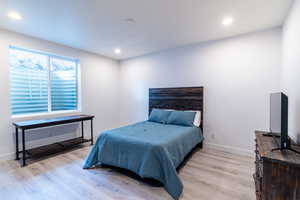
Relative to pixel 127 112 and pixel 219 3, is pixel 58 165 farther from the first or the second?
pixel 219 3

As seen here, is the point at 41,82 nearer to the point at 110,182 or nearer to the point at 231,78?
the point at 110,182

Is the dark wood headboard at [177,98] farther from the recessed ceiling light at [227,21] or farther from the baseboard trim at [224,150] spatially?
the recessed ceiling light at [227,21]

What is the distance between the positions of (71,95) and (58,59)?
98 cm

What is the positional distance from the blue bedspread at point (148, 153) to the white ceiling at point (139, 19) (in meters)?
1.97

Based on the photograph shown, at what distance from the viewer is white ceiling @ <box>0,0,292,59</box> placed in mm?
2105

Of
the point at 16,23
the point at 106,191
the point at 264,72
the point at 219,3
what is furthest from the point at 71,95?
the point at 264,72

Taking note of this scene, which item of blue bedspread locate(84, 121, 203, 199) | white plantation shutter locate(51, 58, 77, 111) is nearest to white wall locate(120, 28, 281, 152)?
blue bedspread locate(84, 121, 203, 199)

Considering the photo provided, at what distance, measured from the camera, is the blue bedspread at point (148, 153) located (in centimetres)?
205

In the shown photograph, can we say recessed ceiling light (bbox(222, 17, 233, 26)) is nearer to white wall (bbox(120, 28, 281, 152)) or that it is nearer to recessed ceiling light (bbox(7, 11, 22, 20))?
white wall (bbox(120, 28, 281, 152))

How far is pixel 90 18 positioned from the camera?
249cm

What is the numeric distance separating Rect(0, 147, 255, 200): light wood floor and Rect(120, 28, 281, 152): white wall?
26.9 inches

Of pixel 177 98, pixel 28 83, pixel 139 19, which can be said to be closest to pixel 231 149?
pixel 177 98

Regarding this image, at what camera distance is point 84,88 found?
13.9 ft

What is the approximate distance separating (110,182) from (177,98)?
2.49 metres
